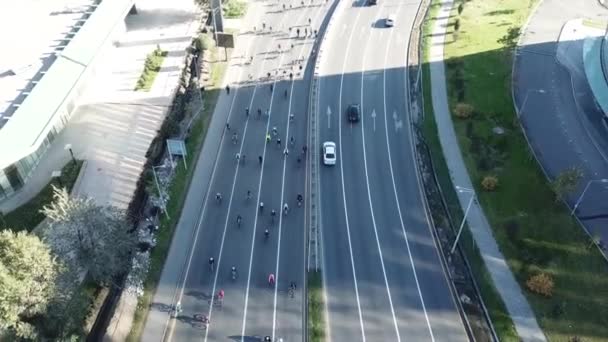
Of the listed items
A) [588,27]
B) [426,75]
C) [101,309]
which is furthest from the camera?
[588,27]

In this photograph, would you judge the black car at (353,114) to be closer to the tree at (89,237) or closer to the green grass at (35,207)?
the green grass at (35,207)

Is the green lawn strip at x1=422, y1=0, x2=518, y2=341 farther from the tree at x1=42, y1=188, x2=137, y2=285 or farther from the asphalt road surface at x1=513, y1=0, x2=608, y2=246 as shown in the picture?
the tree at x1=42, y1=188, x2=137, y2=285

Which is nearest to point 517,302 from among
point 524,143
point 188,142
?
point 524,143

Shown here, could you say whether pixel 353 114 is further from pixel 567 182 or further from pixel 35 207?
pixel 35 207

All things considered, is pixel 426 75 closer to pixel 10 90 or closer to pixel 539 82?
pixel 539 82

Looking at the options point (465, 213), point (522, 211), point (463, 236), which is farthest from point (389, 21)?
point (463, 236)

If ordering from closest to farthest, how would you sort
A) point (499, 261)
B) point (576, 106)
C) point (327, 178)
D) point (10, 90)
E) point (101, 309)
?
1. point (101, 309)
2. point (499, 261)
3. point (10, 90)
4. point (327, 178)
5. point (576, 106)

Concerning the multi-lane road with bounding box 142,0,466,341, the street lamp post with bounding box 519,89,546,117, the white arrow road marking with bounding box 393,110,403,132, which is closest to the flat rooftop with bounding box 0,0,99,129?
the multi-lane road with bounding box 142,0,466,341

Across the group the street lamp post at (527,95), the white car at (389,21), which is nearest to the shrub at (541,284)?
the street lamp post at (527,95)
